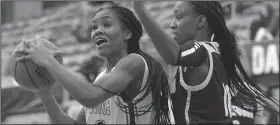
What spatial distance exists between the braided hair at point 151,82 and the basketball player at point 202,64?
8 centimetres

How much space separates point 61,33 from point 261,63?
25.1ft

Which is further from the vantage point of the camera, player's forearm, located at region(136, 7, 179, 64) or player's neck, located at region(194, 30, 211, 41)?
player's neck, located at region(194, 30, 211, 41)

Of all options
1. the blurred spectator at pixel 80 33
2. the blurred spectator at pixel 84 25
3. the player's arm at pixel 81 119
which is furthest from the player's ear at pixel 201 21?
the blurred spectator at pixel 80 33

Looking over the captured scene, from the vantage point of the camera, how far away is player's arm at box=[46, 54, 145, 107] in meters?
3.41

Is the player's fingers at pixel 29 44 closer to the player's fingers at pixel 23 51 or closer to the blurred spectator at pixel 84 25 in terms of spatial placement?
the player's fingers at pixel 23 51

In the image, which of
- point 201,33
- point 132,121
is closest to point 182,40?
point 201,33

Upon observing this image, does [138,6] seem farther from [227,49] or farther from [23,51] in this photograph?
[227,49]

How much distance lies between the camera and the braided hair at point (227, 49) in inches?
154

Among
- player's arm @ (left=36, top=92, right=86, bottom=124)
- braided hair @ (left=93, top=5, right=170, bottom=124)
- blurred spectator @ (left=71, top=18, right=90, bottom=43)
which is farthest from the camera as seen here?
blurred spectator @ (left=71, top=18, right=90, bottom=43)

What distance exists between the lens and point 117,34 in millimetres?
3873

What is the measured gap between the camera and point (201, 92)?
12.0 feet

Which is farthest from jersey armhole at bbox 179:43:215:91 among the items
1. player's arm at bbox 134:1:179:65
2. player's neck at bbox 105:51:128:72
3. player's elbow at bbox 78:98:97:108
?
player's elbow at bbox 78:98:97:108

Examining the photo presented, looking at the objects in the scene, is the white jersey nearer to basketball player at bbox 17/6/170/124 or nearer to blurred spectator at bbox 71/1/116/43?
basketball player at bbox 17/6/170/124

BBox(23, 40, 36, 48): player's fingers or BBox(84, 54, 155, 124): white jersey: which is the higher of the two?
BBox(23, 40, 36, 48): player's fingers
